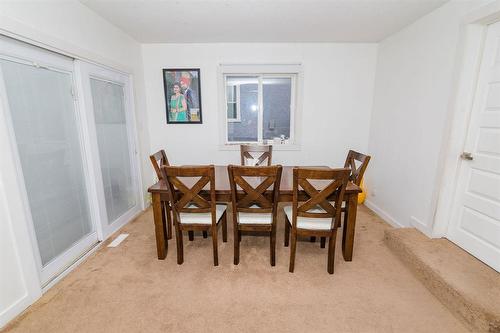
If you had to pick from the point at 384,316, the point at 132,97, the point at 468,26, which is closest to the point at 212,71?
the point at 132,97

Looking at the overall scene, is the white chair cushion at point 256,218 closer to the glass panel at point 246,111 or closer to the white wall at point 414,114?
the white wall at point 414,114

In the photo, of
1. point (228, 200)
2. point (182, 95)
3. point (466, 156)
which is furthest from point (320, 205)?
point (182, 95)

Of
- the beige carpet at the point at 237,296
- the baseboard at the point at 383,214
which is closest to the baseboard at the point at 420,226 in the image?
the baseboard at the point at 383,214

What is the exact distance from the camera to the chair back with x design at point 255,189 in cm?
172

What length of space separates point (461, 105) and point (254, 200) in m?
2.02

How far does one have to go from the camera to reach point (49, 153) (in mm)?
1865

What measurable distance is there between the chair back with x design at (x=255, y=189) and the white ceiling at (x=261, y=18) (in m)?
1.63

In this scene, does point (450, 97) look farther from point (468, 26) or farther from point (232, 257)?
point (232, 257)

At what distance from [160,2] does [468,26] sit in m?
2.71

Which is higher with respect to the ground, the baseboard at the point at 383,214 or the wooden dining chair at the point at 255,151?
the wooden dining chair at the point at 255,151

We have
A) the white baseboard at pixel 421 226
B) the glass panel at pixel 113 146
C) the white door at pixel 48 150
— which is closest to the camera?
the white door at pixel 48 150

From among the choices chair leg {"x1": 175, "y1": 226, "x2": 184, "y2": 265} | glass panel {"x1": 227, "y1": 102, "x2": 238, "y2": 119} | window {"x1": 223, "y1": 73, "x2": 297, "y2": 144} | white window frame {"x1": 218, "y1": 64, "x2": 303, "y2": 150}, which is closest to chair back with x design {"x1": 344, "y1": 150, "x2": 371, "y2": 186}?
white window frame {"x1": 218, "y1": 64, "x2": 303, "y2": 150}

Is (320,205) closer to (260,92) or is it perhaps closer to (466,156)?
(466,156)

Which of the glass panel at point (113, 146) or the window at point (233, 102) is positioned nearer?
the glass panel at point (113, 146)
